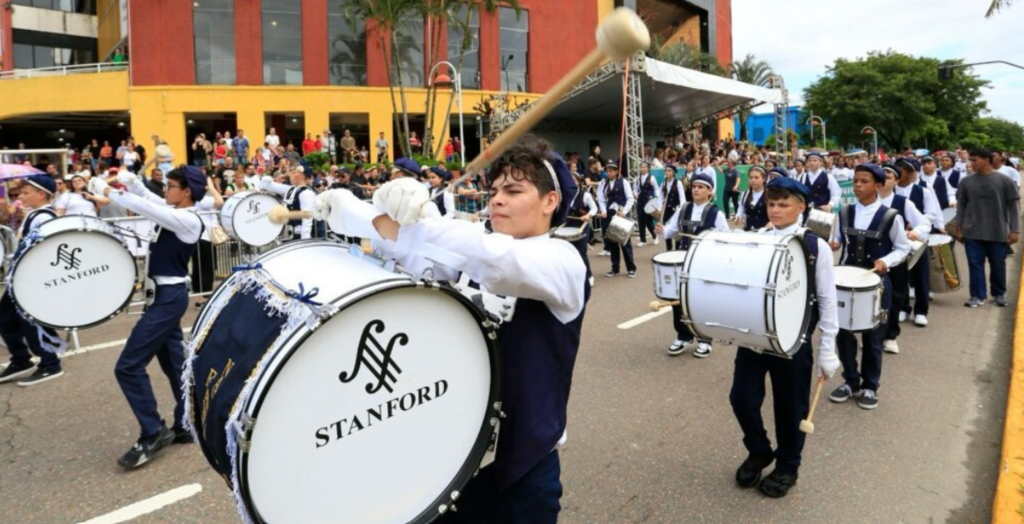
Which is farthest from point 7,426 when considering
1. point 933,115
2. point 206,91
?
point 933,115

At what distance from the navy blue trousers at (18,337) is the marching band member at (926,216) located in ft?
27.2

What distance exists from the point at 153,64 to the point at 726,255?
2669cm

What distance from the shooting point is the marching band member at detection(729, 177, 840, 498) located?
372 cm

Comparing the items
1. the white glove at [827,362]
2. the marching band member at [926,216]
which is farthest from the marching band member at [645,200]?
the white glove at [827,362]

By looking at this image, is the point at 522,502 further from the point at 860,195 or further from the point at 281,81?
the point at 281,81

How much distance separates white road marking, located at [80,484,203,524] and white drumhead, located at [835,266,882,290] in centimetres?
449

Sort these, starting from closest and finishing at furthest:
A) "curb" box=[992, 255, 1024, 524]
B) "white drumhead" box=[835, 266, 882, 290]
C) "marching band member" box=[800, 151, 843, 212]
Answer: "curb" box=[992, 255, 1024, 524] < "white drumhead" box=[835, 266, 882, 290] < "marching band member" box=[800, 151, 843, 212]

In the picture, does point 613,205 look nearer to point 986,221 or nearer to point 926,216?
point 926,216

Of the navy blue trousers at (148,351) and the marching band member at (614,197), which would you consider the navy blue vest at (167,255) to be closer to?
the navy blue trousers at (148,351)

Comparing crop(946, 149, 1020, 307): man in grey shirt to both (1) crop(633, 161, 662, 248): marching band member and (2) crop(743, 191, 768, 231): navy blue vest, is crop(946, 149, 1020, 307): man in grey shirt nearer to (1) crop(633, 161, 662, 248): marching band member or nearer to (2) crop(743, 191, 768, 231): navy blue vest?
(2) crop(743, 191, 768, 231): navy blue vest

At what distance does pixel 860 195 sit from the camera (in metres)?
5.75

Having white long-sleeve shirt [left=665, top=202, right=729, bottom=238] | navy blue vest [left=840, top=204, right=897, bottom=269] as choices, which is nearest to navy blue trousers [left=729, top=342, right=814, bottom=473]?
navy blue vest [left=840, top=204, right=897, bottom=269]

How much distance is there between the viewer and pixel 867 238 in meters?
5.66

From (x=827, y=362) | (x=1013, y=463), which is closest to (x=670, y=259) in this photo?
(x=827, y=362)
